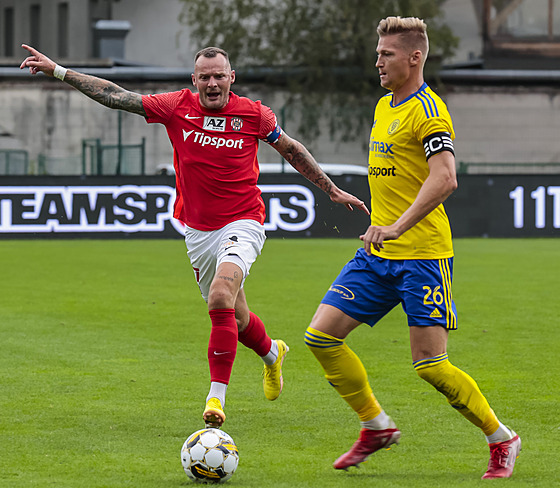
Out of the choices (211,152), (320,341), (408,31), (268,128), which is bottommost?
(320,341)

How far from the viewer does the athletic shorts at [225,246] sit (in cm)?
605

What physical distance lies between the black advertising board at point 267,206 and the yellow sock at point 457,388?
1607cm

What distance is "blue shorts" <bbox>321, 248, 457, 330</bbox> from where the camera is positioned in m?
4.95

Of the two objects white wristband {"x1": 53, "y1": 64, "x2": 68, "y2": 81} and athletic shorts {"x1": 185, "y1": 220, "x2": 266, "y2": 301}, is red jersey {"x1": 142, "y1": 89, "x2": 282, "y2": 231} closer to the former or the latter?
athletic shorts {"x1": 185, "y1": 220, "x2": 266, "y2": 301}

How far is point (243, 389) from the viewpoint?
7059 millimetres

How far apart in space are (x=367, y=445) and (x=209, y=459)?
0.81 metres

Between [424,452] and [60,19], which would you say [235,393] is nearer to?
[424,452]

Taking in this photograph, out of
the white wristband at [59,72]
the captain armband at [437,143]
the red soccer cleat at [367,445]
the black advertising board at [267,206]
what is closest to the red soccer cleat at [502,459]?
the red soccer cleat at [367,445]

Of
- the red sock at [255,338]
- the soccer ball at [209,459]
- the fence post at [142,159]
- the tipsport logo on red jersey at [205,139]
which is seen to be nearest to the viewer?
the soccer ball at [209,459]

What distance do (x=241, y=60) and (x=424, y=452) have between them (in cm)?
2970

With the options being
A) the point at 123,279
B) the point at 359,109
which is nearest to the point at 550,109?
the point at 359,109

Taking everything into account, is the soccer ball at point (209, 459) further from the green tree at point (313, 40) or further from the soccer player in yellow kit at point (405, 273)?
the green tree at point (313, 40)

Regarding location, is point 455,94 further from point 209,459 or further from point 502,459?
point 209,459

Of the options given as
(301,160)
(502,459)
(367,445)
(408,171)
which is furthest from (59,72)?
(502,459)
